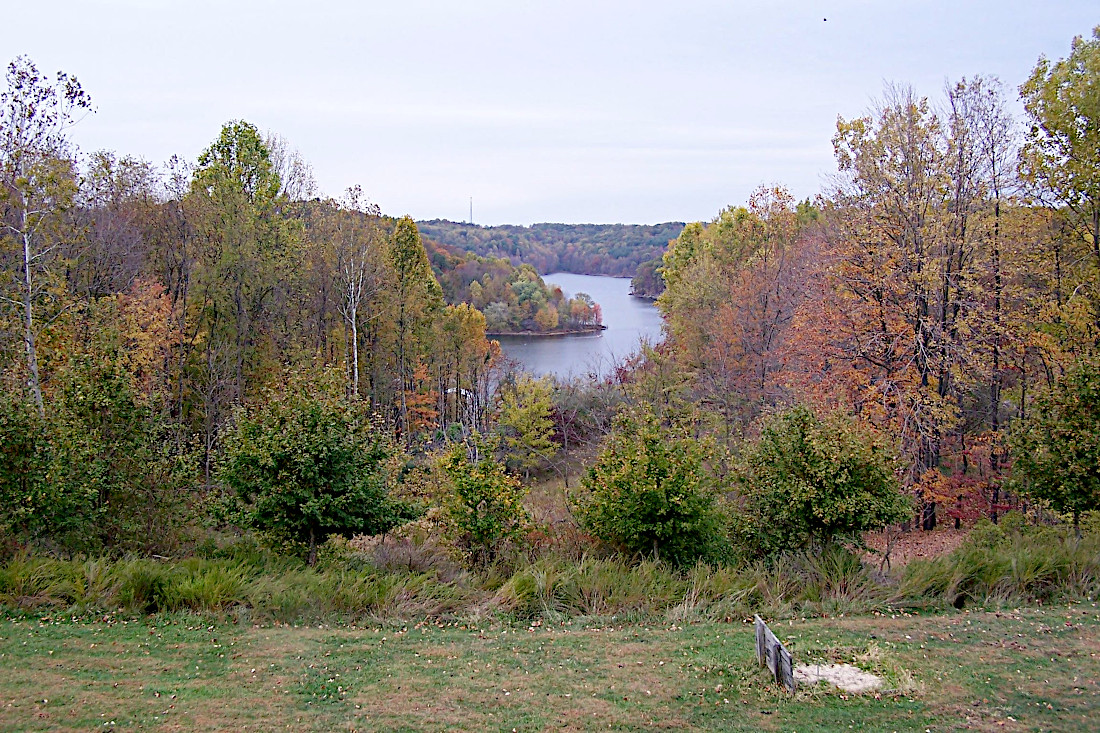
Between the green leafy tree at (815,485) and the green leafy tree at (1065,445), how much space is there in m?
2.12

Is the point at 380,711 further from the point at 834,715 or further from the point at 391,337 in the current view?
the point at 391,337

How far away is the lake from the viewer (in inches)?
1868

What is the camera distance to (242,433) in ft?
34.7

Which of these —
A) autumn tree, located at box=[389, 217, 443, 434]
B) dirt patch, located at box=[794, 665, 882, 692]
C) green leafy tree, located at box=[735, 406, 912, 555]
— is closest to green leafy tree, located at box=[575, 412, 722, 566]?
green leafy tree, located at box=[735, 406, 912, 555]

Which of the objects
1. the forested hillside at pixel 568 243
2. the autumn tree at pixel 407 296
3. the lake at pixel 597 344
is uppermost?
the forested hillside at pixel 568 243

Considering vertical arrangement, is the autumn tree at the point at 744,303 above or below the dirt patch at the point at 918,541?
above

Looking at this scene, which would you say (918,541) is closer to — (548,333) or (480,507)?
(480,507)

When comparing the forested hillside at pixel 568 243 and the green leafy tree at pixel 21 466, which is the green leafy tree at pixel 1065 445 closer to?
the green leafy tree at pixel 21 466

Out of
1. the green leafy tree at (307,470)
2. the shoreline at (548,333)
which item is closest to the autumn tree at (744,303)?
the green leafy tree at (307,470)

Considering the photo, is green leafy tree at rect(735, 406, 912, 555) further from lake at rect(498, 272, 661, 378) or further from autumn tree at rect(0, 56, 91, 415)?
lake at rect(498, 272, 661, 378)

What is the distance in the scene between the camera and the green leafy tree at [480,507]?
419 inches

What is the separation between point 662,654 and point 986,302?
616 inches

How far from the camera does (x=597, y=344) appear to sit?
6341 centimetres

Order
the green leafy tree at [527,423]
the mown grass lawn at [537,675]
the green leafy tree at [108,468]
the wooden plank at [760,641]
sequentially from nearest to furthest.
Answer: the mown grass lawn at [537,675] < the wooden plank at [760,641] < the green leafy tree at [108,468] < the green leafy tree at [527,423]
